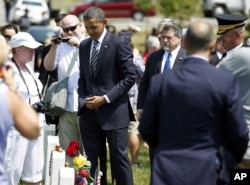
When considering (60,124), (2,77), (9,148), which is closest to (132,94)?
(60,124)

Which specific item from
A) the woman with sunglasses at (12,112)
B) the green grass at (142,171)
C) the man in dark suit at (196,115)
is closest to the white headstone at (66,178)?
the man in dark suit at (196,115)

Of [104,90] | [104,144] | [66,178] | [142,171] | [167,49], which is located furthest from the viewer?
[142,171]

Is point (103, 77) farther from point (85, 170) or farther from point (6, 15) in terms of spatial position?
point (6, 15)

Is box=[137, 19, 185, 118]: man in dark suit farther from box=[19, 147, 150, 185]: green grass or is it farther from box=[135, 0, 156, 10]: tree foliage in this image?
box=[135, 0, 156, 10]: tree foliage

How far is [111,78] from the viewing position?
927cm

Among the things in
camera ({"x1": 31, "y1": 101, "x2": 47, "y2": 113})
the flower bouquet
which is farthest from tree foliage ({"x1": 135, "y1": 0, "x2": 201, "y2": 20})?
camera ({"x1": 31, "y1": 101, "x2": 47, "y2": 113})

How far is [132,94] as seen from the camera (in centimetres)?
1225

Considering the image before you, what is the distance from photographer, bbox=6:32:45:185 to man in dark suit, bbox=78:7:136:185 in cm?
57

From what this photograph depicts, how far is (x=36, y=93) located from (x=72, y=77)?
118 cm

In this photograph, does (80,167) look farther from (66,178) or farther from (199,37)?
(199,37)

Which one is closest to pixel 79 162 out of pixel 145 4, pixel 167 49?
pixel 167 49

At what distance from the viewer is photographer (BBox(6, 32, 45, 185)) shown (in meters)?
8.69

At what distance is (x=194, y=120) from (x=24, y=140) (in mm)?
2925

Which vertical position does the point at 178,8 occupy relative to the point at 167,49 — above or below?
below
